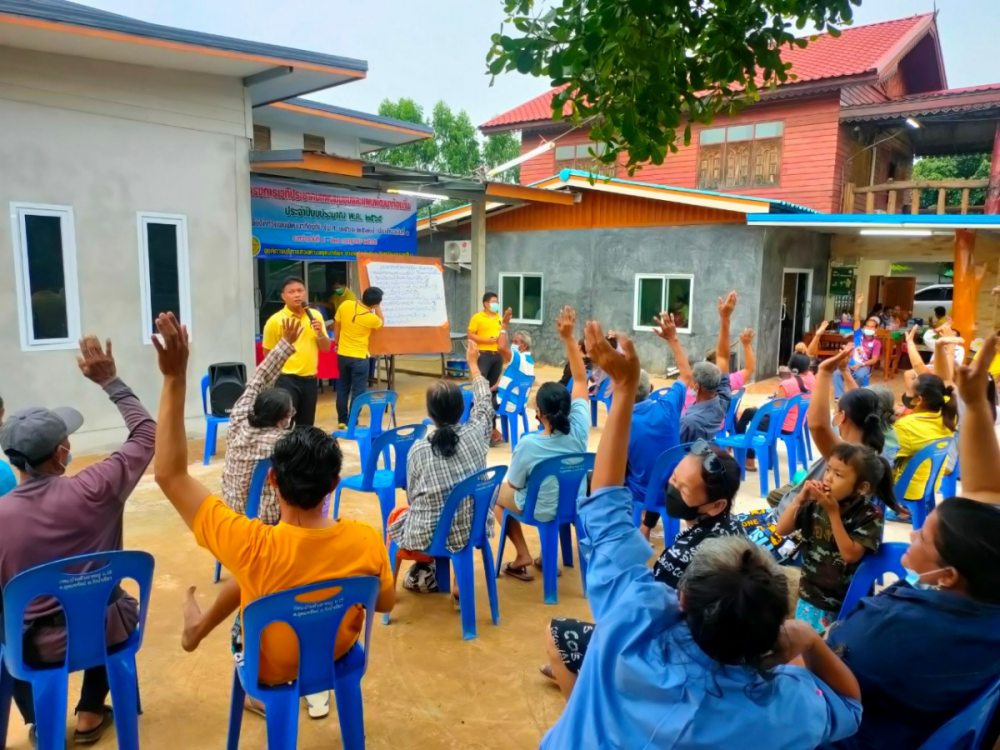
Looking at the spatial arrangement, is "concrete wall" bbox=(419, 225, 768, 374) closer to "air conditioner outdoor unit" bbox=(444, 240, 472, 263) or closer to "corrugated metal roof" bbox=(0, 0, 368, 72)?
"air conditioner outdoor unit" bbox=(444, 240, 472, 263)

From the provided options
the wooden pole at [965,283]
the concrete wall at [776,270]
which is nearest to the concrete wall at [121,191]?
the concrete wall at [776,270]

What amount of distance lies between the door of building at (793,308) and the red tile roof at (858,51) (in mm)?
4200

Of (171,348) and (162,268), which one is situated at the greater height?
(162,268)

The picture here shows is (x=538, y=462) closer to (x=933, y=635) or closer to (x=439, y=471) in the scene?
(x=439, y=471)

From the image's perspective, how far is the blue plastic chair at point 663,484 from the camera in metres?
4.06

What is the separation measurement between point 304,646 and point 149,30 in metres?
5.87

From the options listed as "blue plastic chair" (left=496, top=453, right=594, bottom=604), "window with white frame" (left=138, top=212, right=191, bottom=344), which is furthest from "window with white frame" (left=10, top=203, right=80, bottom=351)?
"blue plastic chair" (left=496, top=453, right=594, bottom=604)

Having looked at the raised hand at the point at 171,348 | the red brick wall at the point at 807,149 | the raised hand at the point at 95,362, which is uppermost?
the red brick wall at the point at 807,149

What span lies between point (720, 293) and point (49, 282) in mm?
9662

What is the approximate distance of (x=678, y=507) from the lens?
2.60 m

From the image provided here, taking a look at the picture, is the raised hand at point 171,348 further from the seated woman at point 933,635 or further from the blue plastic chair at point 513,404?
the blue plastic chair at point 513,404


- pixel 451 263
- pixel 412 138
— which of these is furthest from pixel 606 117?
pixel 451 263

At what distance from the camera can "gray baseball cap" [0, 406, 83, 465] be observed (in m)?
2.27

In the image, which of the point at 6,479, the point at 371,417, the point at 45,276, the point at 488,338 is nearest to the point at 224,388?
the point at 371,417
